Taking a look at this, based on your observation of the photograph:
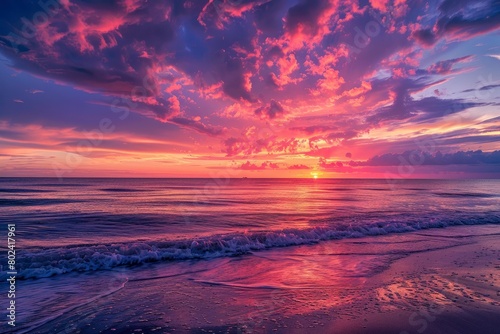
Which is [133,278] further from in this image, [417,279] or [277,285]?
[417,279]

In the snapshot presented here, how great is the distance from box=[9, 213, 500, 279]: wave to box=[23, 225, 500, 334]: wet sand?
3.27 ft

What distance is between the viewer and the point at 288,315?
6.29m

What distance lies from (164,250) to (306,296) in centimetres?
710

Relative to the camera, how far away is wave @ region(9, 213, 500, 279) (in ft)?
33.6

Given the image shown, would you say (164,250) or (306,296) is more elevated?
(164,250)

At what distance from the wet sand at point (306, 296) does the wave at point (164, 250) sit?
3.27ft

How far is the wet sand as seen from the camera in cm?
585

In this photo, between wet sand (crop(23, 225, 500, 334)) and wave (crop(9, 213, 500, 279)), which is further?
wave (crop(9, 213, 500, 279))

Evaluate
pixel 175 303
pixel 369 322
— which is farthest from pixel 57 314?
pixel 369 322

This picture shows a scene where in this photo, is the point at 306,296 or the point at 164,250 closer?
the point at 306,296

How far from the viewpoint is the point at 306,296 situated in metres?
7.38

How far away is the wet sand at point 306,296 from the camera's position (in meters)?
5.85

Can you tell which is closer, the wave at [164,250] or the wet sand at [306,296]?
the wet sand at [306,296]

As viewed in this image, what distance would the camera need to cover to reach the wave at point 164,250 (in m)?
10.2
